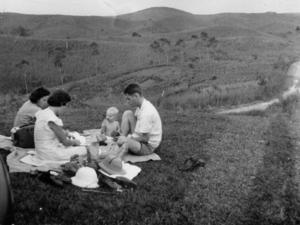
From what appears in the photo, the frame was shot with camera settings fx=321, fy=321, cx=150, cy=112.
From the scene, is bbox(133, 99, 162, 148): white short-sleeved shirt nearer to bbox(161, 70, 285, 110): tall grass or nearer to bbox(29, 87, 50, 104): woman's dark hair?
bbox(29, 87, 50, 104): woman's dark hair

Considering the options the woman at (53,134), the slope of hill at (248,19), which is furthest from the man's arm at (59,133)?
the slope of hill at (248,19)

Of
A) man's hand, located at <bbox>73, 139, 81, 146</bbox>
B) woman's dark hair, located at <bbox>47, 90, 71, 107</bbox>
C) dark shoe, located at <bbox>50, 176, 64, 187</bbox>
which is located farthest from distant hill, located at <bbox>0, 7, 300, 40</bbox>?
dark shoe, located at <bbox>50, 176, 64, 187</bbox>

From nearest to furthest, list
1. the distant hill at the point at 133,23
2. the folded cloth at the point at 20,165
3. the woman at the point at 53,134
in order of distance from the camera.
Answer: the folded cloth at the point at 20,165 → the woman at the point at 53,134 → the distant hill at the point at 133,23

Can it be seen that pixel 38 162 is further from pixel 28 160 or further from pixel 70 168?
pixel 70 168

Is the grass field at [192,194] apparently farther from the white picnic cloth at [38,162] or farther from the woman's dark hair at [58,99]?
the woman's dark hair at [58,99]

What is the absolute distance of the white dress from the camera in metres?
5.17

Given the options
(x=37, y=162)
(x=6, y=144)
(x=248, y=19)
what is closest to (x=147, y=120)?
(x=37, y=162)

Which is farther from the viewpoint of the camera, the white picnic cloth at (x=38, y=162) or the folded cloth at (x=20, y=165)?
the white picnic cloth at (x=38, y=162)

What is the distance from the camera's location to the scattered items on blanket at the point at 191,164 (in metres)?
5.62

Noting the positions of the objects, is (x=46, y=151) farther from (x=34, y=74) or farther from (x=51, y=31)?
(x=51, y=31)

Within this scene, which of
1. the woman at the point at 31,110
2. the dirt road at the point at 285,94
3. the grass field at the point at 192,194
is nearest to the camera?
the grass field at the point at 192,194

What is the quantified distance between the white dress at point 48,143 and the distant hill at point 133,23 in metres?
60.3

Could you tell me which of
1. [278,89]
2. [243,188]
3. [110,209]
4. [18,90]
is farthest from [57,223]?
[18,90]

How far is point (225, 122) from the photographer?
10.2 metres
